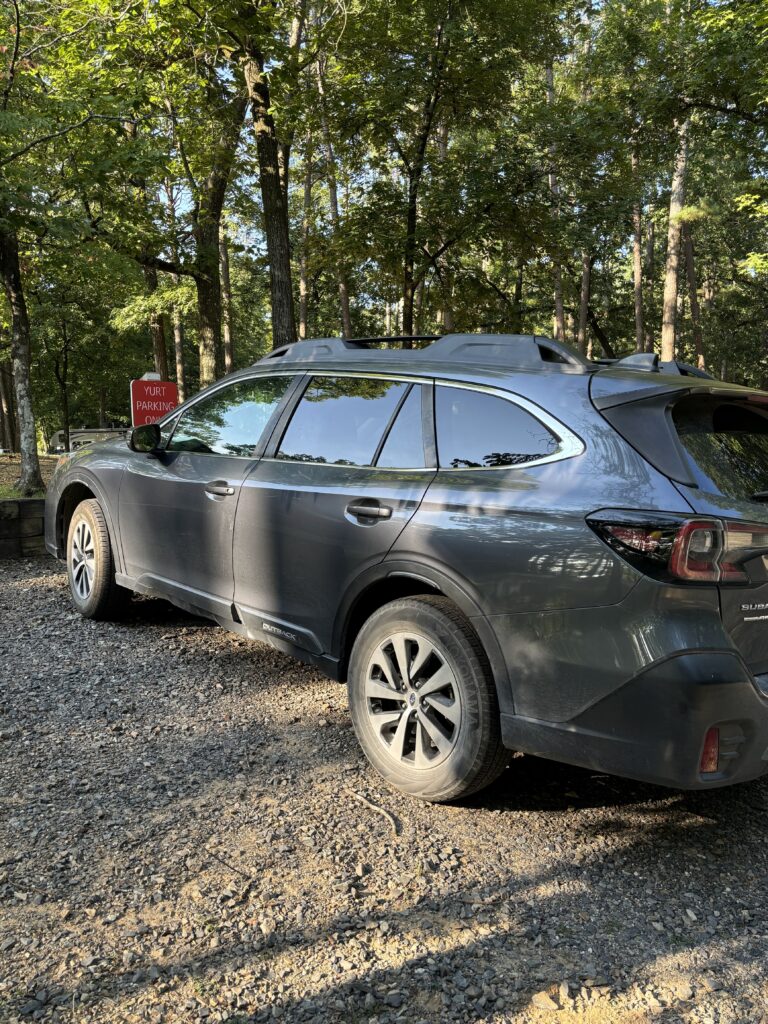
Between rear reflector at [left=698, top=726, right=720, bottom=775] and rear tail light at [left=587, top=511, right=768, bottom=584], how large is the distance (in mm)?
476

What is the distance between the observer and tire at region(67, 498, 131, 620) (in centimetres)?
505

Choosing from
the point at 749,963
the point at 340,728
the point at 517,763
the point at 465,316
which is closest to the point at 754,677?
the point at 749,963

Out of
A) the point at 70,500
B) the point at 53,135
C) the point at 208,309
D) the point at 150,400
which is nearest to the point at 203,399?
the point at 70,500

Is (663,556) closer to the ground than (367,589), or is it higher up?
higher up

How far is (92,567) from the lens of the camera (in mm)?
5211

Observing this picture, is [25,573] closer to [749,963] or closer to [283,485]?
[283,485]

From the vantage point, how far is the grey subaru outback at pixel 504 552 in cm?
234

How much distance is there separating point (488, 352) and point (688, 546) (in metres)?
1.32

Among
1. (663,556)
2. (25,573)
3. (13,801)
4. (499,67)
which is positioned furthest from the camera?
(499,67)

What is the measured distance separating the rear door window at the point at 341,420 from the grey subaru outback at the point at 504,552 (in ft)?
0.04

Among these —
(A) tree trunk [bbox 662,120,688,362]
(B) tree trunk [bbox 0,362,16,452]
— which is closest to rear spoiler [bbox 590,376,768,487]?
(A) tree trunk [bbox 662,120,688,362]

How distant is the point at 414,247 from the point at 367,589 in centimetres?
969

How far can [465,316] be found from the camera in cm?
1516

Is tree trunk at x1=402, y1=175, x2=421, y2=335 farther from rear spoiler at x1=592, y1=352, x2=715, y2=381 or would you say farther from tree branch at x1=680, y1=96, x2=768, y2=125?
rear spoiler at x1=592, y1=352, x2=715, y2=381
